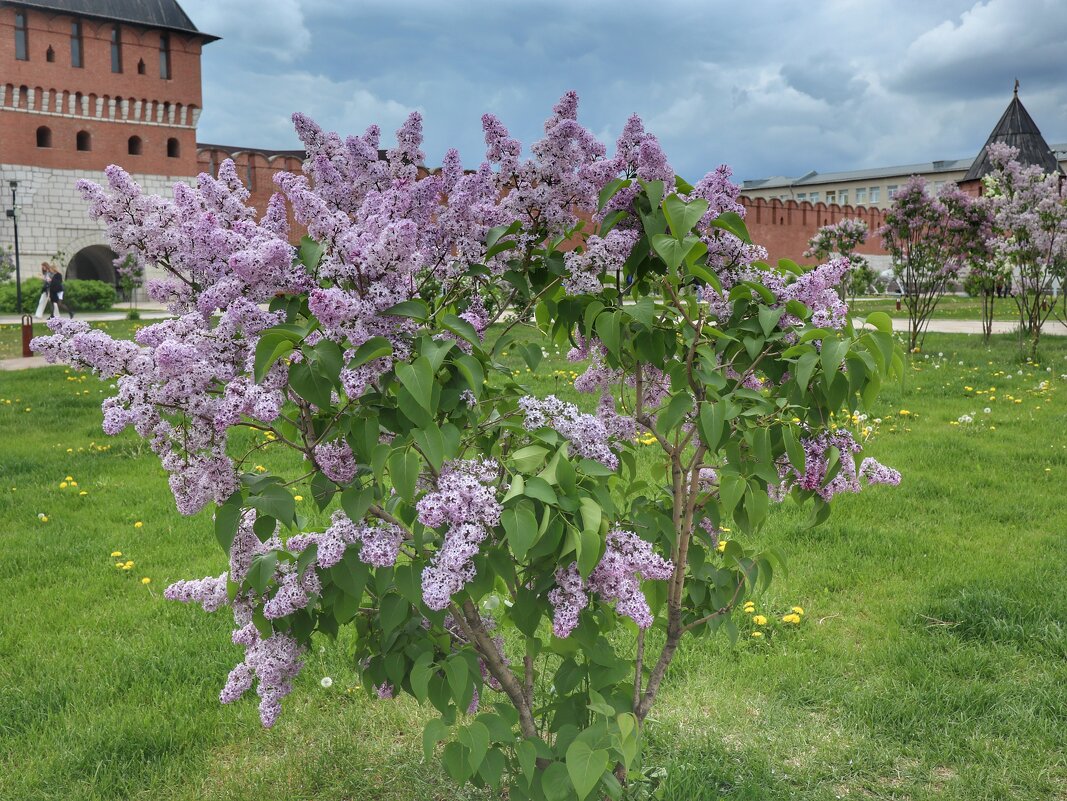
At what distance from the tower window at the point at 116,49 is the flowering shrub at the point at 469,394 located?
45.2 metres

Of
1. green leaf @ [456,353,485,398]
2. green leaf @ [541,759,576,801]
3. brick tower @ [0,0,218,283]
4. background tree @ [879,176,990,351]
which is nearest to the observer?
green leaf @ [456,353,485,398]

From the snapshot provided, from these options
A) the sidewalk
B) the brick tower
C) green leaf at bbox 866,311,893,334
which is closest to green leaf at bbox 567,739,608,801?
green leaf at bbox 866,311,893,334

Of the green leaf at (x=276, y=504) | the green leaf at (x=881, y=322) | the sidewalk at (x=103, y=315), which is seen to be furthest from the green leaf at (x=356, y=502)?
the sidewalk at (x=103, y=315)

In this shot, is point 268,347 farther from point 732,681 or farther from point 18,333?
point 18,333

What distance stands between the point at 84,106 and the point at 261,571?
45.2 metres

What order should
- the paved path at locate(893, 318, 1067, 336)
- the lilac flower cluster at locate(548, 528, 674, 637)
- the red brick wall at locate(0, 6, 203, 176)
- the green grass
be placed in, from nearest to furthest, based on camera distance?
the lilac flower cluster at locate(548, 528, 674, 637), the green grass, the paved path at locate(893, 318, 1067, 336), the red brick wall at locate(0, 6, 203, 176)

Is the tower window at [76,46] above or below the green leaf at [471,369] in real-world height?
above

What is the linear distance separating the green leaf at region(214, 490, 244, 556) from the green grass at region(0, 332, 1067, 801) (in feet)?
4.47

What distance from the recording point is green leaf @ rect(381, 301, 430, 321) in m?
1.80

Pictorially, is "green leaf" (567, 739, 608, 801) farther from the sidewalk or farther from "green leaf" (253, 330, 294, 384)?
the sidewalk

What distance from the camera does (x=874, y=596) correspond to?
436cm

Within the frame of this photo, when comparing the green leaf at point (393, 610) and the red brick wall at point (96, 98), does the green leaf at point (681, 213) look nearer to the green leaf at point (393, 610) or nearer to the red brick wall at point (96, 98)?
the green leaf at point (393, 610)

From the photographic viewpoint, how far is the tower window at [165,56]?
41875mm

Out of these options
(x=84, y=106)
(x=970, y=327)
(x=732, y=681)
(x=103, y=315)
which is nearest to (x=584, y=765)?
(x=732, y=681)
